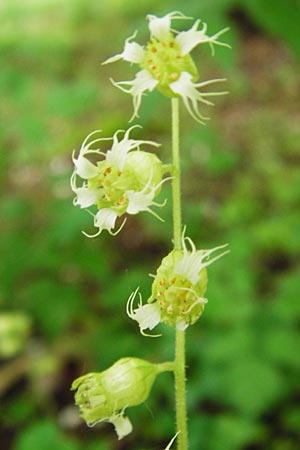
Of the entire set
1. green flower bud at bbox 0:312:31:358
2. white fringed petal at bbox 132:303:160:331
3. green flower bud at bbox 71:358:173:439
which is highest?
green flower bud at bbox 0:312:31:358

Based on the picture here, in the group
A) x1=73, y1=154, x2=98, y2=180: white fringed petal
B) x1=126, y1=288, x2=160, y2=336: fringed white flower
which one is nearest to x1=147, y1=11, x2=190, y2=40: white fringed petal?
x1=73, y1=154, x2=98, y2=180: white fringed petal

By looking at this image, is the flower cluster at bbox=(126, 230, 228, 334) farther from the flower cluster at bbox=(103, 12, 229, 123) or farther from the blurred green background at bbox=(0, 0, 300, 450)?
the blurred green background at bbox=(0, 0, 300, 450)

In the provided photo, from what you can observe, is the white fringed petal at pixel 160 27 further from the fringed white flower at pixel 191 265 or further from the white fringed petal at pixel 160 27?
the fringed white flower at pixel 191 265

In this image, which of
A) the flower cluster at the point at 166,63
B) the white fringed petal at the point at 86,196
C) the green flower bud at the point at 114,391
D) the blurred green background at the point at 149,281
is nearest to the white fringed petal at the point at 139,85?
the flower cluster at the point at 166,63

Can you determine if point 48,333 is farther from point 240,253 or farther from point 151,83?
point 151,83

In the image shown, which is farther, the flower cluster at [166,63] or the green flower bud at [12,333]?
the green flower bud at [12,333]

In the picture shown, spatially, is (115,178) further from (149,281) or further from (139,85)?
(149,281)
